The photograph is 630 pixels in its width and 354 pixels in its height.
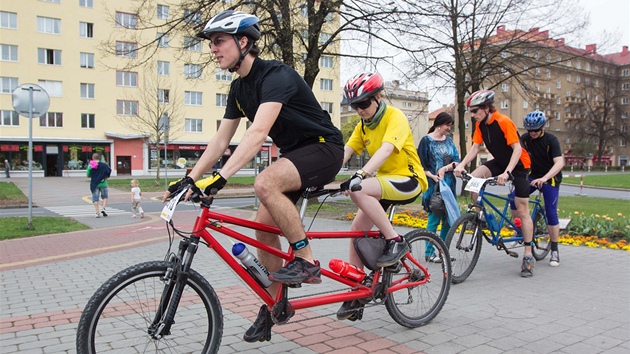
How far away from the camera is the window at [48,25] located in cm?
4525

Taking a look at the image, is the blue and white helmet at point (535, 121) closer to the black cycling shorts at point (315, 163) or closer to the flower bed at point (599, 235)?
the flower bed at point (599, 235)

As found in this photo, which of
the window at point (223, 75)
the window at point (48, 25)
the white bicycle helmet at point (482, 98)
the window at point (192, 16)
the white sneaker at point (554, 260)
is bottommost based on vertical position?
the white sneaker at point (554, 260)

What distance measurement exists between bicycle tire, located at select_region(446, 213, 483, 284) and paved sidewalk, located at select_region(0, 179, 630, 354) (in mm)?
181

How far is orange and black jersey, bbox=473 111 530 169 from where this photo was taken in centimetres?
588

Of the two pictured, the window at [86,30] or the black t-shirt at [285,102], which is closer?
the black t-shirt at [285,102]

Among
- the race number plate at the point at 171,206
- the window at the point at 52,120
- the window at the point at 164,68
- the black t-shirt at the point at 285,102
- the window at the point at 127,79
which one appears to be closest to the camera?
the race number plate at the point at 171,206

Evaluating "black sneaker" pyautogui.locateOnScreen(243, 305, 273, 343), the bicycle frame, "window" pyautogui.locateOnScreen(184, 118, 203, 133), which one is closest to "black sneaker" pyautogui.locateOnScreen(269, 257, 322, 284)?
the bicycle frame

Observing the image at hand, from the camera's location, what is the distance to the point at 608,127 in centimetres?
7512

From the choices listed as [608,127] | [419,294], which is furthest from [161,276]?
[608,127]

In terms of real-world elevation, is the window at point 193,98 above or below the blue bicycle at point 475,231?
above

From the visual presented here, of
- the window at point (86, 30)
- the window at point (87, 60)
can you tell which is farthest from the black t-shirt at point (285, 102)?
the window at point (86, 30)

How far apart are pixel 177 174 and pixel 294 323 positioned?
4851 cm

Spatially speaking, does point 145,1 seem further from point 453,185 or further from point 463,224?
point 463,224

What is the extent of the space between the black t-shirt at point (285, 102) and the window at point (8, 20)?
50770 millimetres
